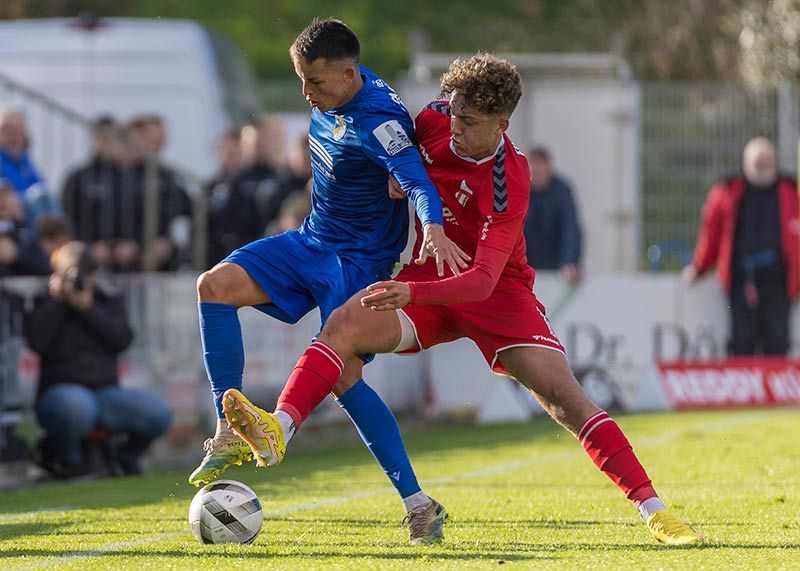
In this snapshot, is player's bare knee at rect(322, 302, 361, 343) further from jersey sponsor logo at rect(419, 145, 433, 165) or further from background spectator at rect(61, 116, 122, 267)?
background spectator at rect(61, 116, 122, 267)

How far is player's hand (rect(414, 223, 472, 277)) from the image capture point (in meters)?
6.66

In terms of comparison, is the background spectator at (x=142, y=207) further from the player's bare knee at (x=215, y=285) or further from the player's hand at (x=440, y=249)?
the player's hand at (x=440, y=249)

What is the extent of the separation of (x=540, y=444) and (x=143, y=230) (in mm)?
4467

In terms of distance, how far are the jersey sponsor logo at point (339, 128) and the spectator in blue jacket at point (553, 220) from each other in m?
9.33

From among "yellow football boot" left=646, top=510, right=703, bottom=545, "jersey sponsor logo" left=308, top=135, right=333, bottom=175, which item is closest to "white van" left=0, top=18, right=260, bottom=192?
"jersey sponsor logo" left=308, top=135, right=333, bottom=175

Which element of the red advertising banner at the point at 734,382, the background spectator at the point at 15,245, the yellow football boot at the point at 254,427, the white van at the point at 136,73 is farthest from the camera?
the white van at the point at 136,73

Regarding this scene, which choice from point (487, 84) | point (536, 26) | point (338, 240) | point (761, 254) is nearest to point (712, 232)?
point (761, 254)

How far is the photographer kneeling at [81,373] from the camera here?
11.2 metres

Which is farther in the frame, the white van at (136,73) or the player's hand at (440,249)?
the white van at (136,73)

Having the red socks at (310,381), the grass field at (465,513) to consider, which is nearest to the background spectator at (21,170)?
the grass field at (465,513)

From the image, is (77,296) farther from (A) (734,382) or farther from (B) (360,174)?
(A) (734,382)

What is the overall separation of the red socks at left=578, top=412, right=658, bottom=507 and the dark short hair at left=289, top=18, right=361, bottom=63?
1.86 meters

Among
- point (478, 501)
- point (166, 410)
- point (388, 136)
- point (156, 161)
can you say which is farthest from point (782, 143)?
point (388, 136)

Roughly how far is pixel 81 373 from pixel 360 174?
15.6 feet
